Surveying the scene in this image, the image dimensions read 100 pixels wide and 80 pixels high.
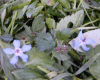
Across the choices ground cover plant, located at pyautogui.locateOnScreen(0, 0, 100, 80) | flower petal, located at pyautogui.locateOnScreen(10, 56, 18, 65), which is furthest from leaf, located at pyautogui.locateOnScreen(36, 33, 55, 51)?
flower petal, located at pyautogui.locateOnScreen(10, 56, 18, 65)

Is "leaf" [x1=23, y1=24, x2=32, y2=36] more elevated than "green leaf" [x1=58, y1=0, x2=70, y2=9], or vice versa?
"green leaf" [x1=58, y1=0, x2=70, y2=9]

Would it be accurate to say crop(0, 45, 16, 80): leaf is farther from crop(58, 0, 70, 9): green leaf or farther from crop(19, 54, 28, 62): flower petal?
crop(58, 0, 70, 9): green leaf

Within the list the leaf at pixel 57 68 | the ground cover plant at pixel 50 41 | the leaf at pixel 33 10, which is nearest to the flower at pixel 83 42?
the ground cover plant at pixel 50 41

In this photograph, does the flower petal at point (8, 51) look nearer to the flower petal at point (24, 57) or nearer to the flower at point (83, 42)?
the flower petal at point (24, 57)

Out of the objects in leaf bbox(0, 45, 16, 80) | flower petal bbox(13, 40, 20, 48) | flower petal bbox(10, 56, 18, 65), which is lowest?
leaf bbox(0, 45, 16, 80)

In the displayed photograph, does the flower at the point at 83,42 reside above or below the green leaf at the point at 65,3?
below

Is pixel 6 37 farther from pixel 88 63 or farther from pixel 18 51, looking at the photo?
pixel 88 63
